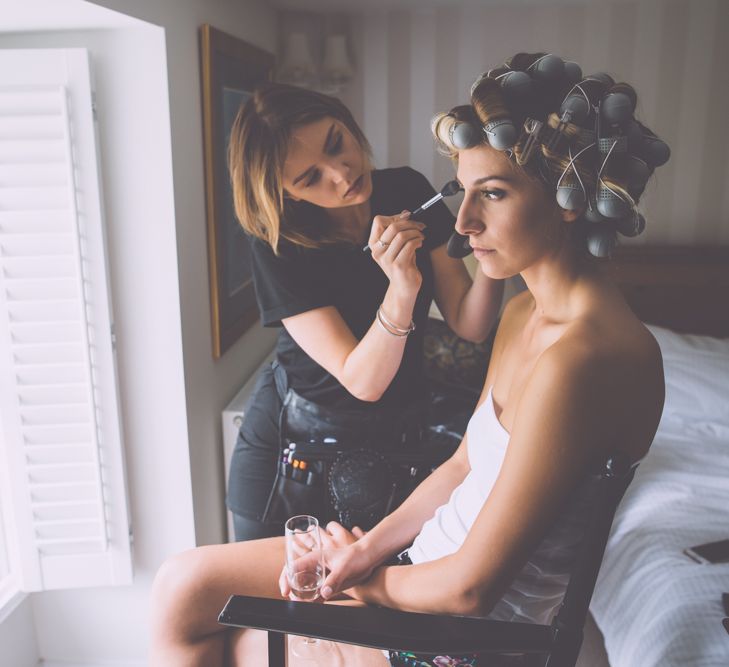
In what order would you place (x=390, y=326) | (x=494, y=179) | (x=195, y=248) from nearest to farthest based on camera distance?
1. (x=494, y=179)
2. (x=390, y=326)
3. (x=195, y=248)

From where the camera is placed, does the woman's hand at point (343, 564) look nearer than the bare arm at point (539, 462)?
No

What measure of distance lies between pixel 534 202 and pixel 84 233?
1074 millimetres

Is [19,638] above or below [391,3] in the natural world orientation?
below

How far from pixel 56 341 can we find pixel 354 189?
796 millimetres

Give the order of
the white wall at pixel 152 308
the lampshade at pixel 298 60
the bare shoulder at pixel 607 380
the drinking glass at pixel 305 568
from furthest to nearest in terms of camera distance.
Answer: the lampshade at pixel 298 60, the white wall at pixel 152 308, the drinking glass at pixel 305 568, the bare shoulder at pixel 607 380

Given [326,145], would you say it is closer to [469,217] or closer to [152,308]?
[469,217]

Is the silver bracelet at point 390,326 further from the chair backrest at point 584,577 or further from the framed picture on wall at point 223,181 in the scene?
the framed picture on wall at point 223,181

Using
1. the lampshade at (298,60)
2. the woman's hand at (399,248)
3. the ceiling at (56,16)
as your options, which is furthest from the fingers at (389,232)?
the lampshade at (298,60)

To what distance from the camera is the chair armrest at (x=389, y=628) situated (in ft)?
2.88

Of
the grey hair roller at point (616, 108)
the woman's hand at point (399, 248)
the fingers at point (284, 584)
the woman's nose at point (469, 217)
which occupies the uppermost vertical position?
the grey hair roller at point (616, 108)

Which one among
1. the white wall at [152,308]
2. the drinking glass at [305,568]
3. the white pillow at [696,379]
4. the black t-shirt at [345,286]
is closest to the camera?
the drinking glass at [305,568]

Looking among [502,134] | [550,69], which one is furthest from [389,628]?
[550,69]

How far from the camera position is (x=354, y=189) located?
55.2 inches

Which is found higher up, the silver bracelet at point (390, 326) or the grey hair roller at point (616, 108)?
the grey hair roller at point (616, 108)
